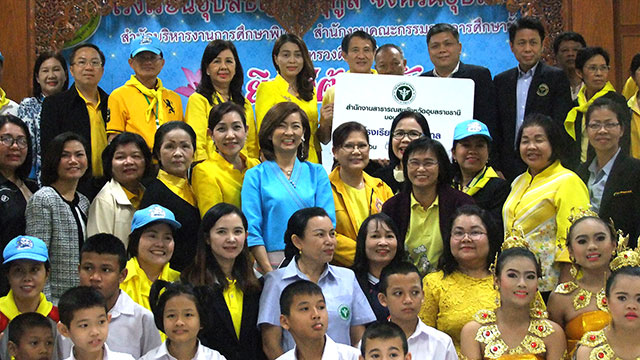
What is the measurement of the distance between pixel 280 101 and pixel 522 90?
5.34ft

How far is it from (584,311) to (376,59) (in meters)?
2.65

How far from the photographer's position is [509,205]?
5.30 metres

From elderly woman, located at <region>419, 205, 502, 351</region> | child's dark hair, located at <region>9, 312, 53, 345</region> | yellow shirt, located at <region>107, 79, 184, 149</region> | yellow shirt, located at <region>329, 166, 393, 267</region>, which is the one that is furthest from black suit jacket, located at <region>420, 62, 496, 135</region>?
child's dark hair, located at <region>9, 312, 53, 345</region>

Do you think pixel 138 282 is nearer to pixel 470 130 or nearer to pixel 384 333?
pixel 384 333

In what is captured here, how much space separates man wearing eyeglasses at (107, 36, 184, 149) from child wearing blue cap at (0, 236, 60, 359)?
151cm

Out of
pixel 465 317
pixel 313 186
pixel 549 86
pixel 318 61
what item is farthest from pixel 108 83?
pixel 465 317

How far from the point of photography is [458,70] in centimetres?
659

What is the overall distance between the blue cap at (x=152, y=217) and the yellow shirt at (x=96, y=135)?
3.58ft

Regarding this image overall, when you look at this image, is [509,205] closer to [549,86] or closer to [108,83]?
[549,86]

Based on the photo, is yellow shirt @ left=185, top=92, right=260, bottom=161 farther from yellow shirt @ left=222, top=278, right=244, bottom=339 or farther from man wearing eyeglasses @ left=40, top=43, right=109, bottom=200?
yellow shirt @ left=222, top=278, right=244, bottom=339

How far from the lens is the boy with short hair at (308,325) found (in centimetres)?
459

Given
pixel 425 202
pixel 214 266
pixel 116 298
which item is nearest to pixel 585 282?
pixel 425 202

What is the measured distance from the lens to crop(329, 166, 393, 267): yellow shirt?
5391mm

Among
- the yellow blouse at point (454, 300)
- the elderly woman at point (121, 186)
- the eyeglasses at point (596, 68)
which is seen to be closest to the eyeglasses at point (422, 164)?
the yellow blouse at point (454, 300)
